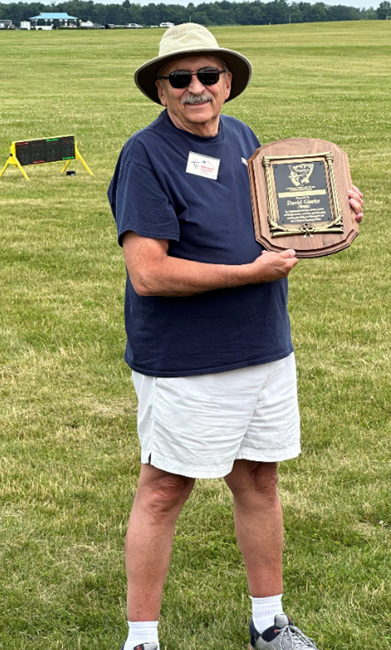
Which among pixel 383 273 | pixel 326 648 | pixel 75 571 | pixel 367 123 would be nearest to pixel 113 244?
pixel 383 273

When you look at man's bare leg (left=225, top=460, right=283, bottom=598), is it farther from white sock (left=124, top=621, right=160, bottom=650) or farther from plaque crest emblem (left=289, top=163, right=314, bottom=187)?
plaque crest emblem (left=289, top=163, right=314, bottom=187)

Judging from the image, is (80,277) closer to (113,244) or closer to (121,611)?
(113,244)

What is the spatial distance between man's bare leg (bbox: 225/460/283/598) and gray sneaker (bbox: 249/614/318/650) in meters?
0.12

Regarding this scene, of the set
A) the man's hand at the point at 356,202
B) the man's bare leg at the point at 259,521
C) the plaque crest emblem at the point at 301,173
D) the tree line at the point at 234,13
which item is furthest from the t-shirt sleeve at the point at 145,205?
the tree line at the point at 234,13

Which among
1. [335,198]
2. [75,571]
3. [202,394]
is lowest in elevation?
[75,571]

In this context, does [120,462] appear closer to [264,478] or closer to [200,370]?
[264,478]

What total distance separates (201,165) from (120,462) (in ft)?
8.42

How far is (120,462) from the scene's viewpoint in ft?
16.3

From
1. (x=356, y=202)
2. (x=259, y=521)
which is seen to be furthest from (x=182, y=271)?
(x=259, y=521)

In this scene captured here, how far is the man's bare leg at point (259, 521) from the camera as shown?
10.4ft

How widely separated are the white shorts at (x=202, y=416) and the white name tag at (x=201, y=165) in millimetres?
675

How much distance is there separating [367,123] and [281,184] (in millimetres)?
21081

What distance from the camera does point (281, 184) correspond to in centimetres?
290

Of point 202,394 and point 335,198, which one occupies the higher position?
point 335,198
